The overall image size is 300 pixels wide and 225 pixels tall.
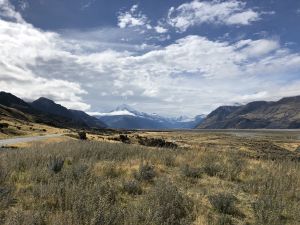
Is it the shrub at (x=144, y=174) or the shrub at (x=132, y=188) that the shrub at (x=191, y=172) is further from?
the shrub at (x=132, y=188)

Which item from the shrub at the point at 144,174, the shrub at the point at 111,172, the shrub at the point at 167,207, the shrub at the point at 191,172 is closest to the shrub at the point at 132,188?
the shrub at the point at 167,207

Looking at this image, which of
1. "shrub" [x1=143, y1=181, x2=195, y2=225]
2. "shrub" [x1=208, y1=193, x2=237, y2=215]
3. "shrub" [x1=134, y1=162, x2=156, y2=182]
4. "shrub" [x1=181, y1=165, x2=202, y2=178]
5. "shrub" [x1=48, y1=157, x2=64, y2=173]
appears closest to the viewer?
"shrub" [x1=143, y1=181, x2=195, y2=225]

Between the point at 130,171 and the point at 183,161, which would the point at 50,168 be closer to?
the point at 130,171

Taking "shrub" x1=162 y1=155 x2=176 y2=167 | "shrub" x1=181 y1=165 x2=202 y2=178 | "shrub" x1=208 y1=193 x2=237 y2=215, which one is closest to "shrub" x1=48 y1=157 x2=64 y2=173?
"shrub" x1=181 y1=165 x2=202 y2=178

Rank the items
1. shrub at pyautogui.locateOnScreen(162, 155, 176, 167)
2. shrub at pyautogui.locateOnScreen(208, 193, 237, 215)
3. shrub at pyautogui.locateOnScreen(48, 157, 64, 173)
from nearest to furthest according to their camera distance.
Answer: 1. shrub at pyautogui.locateOnScreen(208, 193, 237, 215)
2. shrub at pyautogui.locateOnScreen(48, 157, 64, 173)
3. shrub at pyautogui.locateOnScreen(162, 155, 176, 167)

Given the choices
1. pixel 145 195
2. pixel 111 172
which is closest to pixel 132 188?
pixel 145 195

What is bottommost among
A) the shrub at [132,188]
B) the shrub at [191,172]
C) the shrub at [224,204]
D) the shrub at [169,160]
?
the shrub at [224,204]

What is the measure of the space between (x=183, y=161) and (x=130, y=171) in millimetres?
3036

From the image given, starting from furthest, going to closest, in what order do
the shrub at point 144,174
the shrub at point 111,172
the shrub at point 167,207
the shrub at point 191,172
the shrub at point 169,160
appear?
the shrub at point 169,160
the shrub at point 191,172
the shrub at point 111,172
the shrub at point 144,174
the shrub at point 167,207

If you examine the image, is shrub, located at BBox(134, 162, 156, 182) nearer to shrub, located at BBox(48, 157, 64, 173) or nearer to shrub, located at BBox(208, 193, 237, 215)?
shrub, located at BBox(48, 157, 64, 173)

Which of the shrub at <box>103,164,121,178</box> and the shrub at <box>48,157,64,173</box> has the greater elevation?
the shrub at <box>48,157,64,173</box>

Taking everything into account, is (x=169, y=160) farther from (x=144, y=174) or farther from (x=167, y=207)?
(x=167, y=207)

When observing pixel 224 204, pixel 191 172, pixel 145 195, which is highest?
pixel 191 172

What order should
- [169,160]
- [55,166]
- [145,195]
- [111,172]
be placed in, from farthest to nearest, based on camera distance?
[169,160], [55,166], [111,172], [145,195]
